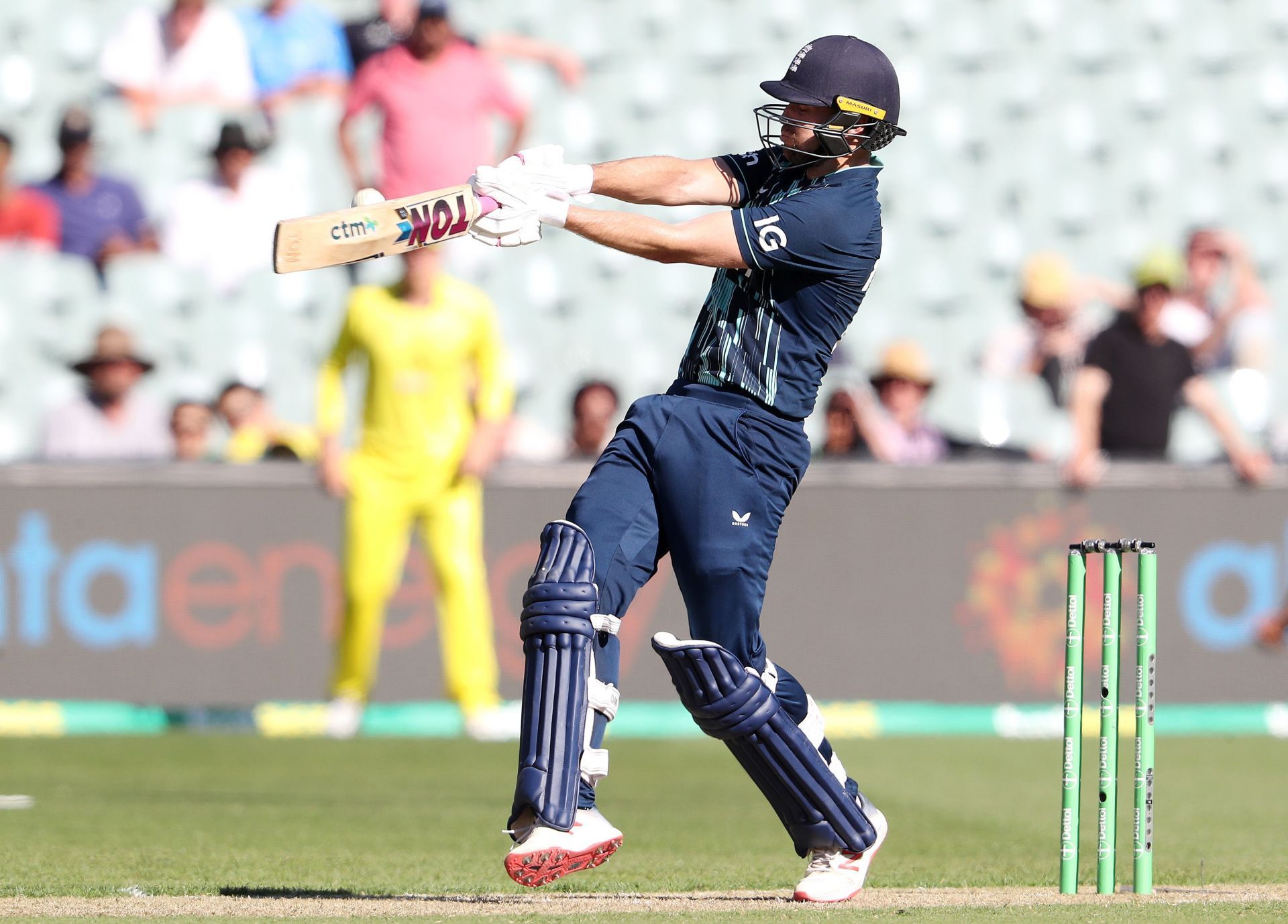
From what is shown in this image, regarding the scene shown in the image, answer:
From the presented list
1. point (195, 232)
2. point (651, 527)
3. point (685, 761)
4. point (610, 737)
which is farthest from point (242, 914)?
point (195, 232)

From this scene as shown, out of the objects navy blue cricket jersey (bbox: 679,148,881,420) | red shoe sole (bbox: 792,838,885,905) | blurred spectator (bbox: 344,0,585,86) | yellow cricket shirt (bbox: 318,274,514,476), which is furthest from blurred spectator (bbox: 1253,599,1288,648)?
navy blue cricket jersey (bbox: 679,148,881,420)

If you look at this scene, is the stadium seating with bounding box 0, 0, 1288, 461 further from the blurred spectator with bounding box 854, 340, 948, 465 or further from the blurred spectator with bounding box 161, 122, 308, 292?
the blurred spectator with bounding box 854, 340, 948, 465

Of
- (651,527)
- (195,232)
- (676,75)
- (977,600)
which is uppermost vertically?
(676,75)

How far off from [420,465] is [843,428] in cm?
219

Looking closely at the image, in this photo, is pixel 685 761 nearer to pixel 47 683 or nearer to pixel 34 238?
pixel 47 683

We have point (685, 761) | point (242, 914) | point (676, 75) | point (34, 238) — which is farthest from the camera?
point (676, 75)

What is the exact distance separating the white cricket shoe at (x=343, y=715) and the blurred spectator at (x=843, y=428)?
2.66 m

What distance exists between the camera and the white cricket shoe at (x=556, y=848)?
4.46m

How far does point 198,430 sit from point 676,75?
437 centimetres

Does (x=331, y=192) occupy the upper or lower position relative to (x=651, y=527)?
upper

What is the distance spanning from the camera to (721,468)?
15.6 feet

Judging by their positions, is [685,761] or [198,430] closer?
[685,761]

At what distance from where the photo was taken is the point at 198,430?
9961 mm

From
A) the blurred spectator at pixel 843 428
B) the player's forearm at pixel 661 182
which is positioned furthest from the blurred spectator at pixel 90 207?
the player's forearm at pixel 661 182
